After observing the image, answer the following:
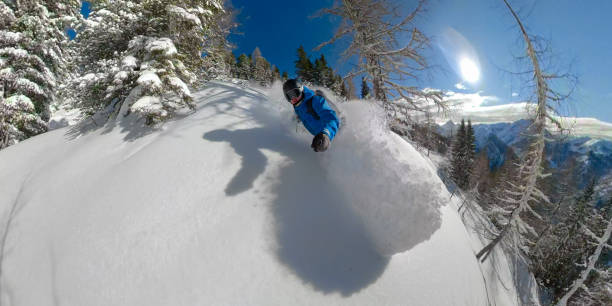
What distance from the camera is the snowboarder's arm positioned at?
2.26m

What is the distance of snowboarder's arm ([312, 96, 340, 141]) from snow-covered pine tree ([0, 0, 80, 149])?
535 inches

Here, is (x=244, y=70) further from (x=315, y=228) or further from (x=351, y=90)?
(x=315, y=228)

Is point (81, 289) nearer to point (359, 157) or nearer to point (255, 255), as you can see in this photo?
point (255, 255)

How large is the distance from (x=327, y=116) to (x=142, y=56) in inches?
176

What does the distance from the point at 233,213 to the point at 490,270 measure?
5273mm

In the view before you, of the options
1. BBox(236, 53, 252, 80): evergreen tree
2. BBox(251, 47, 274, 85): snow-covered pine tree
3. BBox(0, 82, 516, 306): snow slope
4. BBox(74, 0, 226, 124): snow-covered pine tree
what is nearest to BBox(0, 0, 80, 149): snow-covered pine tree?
BBox(74, 0, 226, 124): snow-covered pine tree

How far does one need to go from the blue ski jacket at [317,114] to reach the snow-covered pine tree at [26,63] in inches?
527

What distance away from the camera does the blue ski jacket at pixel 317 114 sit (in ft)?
7.61

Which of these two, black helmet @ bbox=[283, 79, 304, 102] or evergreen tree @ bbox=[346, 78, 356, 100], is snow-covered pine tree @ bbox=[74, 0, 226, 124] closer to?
black helmet @ bbox=[283, 79, 304, 102]

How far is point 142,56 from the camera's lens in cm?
455

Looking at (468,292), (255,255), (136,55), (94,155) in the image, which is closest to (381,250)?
(255,255)

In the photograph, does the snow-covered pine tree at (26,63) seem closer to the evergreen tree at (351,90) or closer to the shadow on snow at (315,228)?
the evergreen tree at (351,90)

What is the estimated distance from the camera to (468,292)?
2.58 m

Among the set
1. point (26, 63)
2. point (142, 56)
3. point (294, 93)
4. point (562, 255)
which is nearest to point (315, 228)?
point (294, 93)
